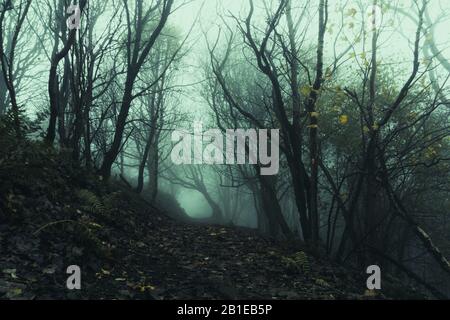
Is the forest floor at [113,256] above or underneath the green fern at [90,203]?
underneath

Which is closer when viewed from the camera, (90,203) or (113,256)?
(113,256)

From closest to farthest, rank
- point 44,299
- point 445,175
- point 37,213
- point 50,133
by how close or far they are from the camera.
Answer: point 44,299 → point 37,213 → point 50,133 → point 445,175

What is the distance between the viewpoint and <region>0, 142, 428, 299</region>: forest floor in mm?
4273

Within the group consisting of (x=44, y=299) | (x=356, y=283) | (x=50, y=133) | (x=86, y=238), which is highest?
(x=50, y=133)

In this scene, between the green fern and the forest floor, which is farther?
the green fern

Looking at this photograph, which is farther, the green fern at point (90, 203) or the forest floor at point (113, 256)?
the green fern at point (90, 203)

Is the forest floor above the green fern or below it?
below

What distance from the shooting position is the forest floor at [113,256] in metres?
4.27

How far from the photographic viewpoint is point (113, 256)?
5152mm

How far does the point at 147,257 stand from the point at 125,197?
3.44 metres

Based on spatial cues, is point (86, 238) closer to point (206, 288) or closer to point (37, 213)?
point (37, 213)
